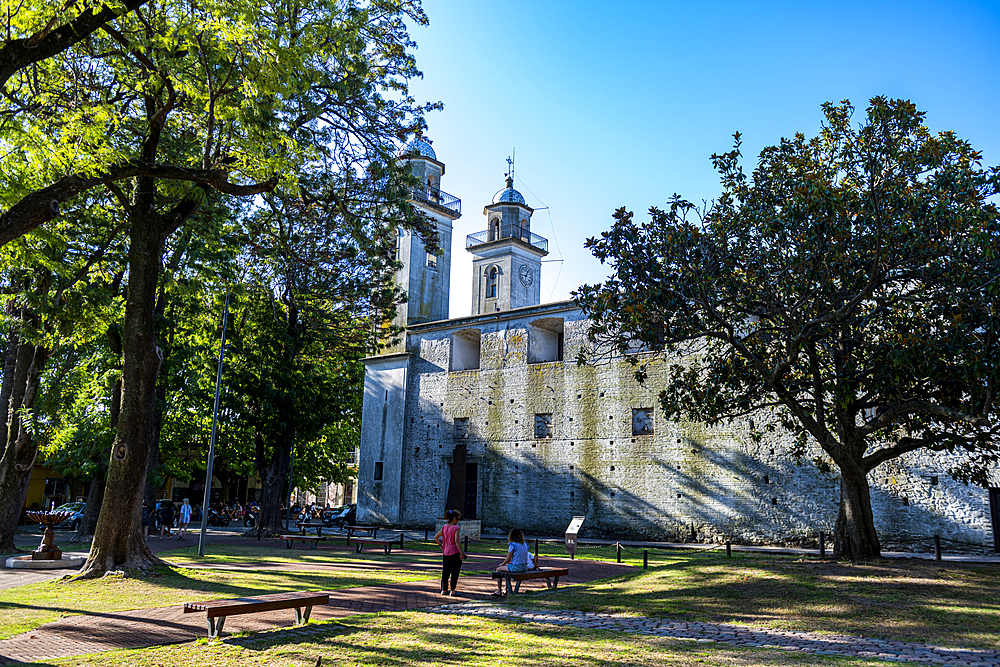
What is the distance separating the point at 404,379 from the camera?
32.6 metres

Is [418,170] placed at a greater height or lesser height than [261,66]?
greater

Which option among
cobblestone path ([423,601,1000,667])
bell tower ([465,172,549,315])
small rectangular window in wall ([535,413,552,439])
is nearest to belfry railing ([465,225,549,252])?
bell tower ([465,172,549,315])

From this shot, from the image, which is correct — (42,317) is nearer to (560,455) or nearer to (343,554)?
(343,554)

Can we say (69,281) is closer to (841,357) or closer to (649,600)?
(649,600)

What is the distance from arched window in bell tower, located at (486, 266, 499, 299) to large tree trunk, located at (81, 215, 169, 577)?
98.1 ft

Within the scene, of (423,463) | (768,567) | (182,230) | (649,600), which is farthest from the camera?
(423,463)

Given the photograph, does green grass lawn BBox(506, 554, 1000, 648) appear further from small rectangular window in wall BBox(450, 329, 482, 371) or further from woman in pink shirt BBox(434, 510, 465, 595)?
small rectangular window in wall BBox(450, 329, 482, 371)

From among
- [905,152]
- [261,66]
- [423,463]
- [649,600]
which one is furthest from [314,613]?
[423,463]

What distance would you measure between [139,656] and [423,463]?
24223 millimetres

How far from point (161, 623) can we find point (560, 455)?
19.8m

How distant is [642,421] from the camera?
85.0 ft

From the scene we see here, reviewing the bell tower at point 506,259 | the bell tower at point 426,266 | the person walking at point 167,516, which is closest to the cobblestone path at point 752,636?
the person walking at point 167,516

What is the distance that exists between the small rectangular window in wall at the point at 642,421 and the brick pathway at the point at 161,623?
548 inches

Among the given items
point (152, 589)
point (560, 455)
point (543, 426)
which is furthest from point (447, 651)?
point (543, 426)
